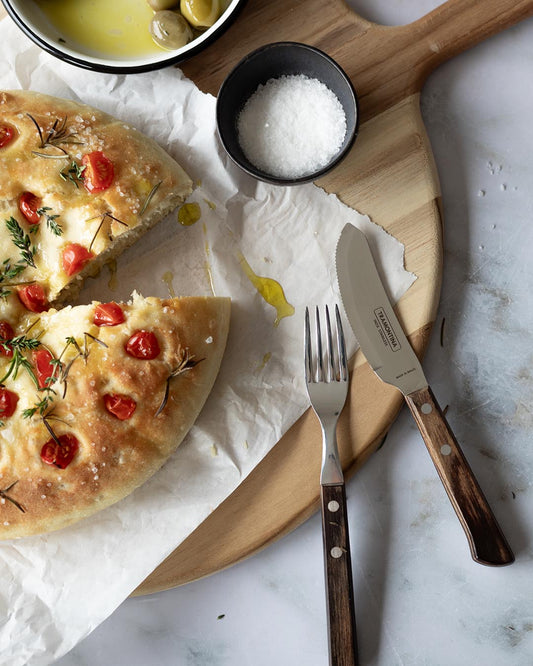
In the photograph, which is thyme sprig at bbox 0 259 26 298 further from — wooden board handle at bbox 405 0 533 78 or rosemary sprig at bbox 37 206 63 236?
wooden board handle at bbox 405 0 533 78

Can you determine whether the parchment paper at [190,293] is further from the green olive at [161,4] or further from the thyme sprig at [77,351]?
the thyme sprig at [77,351]

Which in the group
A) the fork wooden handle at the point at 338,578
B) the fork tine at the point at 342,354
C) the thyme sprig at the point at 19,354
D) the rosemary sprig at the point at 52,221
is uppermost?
the rosemary sprig at the point at 52,221

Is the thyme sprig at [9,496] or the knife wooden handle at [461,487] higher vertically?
the thyme sprig at [9,496]

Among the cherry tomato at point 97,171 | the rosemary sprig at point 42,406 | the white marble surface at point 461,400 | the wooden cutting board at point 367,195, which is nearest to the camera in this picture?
the rosemary sprig at point 42,406

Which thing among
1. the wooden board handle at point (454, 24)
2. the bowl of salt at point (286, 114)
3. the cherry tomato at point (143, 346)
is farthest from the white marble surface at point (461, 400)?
the cherry tomato at point (143, 346)

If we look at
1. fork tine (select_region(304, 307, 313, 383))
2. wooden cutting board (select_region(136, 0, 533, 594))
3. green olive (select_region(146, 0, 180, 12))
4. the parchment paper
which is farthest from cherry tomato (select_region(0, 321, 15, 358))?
green olive (select_region(146, 0, 180, 12))

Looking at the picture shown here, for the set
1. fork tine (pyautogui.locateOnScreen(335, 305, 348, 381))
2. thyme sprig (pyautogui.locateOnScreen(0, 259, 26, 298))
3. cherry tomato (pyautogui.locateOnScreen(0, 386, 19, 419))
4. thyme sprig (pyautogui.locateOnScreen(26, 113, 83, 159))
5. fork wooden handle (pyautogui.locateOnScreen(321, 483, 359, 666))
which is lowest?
fork wooden handle (pyautogui.locateOnScreen(321, 483, 359, 666))

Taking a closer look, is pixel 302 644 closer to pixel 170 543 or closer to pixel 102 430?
pixel 170 543

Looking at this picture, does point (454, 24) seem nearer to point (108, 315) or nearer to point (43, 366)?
point (108, 315)
